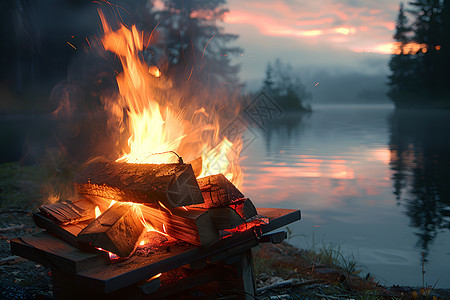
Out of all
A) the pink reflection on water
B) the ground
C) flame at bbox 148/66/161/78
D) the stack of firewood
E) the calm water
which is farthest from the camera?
the pink reflection on water

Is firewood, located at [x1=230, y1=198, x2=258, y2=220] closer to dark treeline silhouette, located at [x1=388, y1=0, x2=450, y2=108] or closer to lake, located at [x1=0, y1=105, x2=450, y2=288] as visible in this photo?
lake, located at [x1=0, y1=105, x2=450, y2=288]

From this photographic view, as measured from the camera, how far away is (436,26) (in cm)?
4172

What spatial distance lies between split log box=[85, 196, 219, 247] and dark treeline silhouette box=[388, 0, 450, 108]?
4663 centimetres

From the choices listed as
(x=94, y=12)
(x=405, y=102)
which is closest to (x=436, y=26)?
(x=405, y=102)

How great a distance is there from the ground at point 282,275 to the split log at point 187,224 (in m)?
0.81

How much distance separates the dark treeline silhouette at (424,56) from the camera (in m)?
41.8

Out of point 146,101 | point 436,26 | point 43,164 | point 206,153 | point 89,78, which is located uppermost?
point 436,26

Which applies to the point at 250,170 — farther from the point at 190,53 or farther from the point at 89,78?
the point at 190,53

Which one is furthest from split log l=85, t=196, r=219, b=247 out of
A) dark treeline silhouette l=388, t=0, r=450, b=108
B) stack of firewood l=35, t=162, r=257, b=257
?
dark treeline silhouette l=388, t=0, r=450, b=108

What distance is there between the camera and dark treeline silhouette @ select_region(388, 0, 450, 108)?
41750mm

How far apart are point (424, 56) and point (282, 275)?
156 ft

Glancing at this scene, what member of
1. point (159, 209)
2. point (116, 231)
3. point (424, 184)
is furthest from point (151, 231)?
point (424, 184)

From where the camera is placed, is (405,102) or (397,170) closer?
(397,170)

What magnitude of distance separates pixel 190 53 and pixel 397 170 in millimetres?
10488
